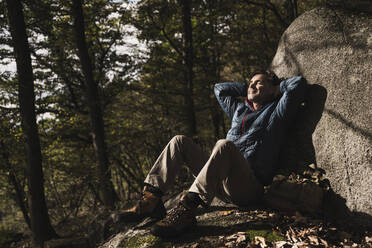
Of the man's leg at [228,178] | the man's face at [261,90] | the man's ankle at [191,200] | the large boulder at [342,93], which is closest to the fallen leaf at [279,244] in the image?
the man's leg at [228,178]

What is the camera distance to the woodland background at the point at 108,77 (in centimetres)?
671

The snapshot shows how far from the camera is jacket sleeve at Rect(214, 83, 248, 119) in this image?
410cm

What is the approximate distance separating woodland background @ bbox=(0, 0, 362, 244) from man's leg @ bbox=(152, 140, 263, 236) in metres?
3.93

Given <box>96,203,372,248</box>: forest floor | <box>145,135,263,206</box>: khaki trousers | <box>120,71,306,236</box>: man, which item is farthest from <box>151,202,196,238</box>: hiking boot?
<box>145,135,263,206</box>: khaki trousers

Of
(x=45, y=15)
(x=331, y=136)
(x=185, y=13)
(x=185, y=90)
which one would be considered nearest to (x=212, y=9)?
(x=185, y=13)

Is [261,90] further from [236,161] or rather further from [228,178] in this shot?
[228,178]

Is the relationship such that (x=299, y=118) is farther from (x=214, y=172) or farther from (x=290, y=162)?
(x=214, y=172)

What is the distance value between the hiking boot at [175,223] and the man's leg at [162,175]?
15.8 inches

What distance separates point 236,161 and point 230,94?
1.65 metres

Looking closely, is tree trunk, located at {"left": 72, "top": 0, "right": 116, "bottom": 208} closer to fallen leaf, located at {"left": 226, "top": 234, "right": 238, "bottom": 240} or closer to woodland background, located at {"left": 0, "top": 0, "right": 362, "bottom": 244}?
woodland background, located at {"left": 0, "top": 0, "right": 362, "bottom": 244}

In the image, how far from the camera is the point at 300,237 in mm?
2416

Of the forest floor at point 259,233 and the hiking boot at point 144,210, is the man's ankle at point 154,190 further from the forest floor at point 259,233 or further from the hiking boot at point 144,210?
the forest floor at point 259,233

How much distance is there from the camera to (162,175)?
3156mm

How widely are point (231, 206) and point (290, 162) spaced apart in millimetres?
1044
